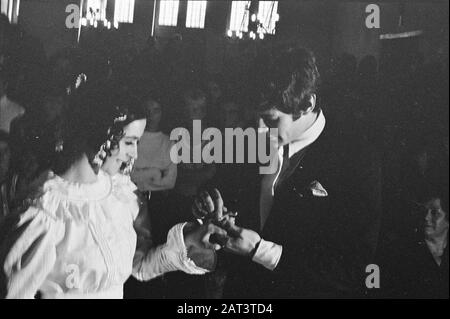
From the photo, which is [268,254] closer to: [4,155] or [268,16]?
[268,16]

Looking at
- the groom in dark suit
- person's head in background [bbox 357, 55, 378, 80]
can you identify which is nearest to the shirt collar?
the groom in dark suit

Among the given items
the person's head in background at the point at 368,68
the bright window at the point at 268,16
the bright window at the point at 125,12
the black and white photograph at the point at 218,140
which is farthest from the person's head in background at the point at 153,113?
the person's head in background at the point at 368,68

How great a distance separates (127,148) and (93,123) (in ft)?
0.52

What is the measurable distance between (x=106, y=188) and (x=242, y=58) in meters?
0.72

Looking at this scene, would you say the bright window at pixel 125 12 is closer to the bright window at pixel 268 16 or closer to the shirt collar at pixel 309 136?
the bright window at pixel 268 16

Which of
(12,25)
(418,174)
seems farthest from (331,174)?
(12,25)

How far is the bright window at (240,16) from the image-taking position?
253cm

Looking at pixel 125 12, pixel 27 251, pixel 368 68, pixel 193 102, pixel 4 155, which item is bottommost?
pixel 27 251

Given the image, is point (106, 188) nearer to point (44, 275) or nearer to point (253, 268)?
point (44, 275)

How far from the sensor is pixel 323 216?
2543mm

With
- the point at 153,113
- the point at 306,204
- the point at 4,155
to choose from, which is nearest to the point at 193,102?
the point at 153,113

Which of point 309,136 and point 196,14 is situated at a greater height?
point 196,14
